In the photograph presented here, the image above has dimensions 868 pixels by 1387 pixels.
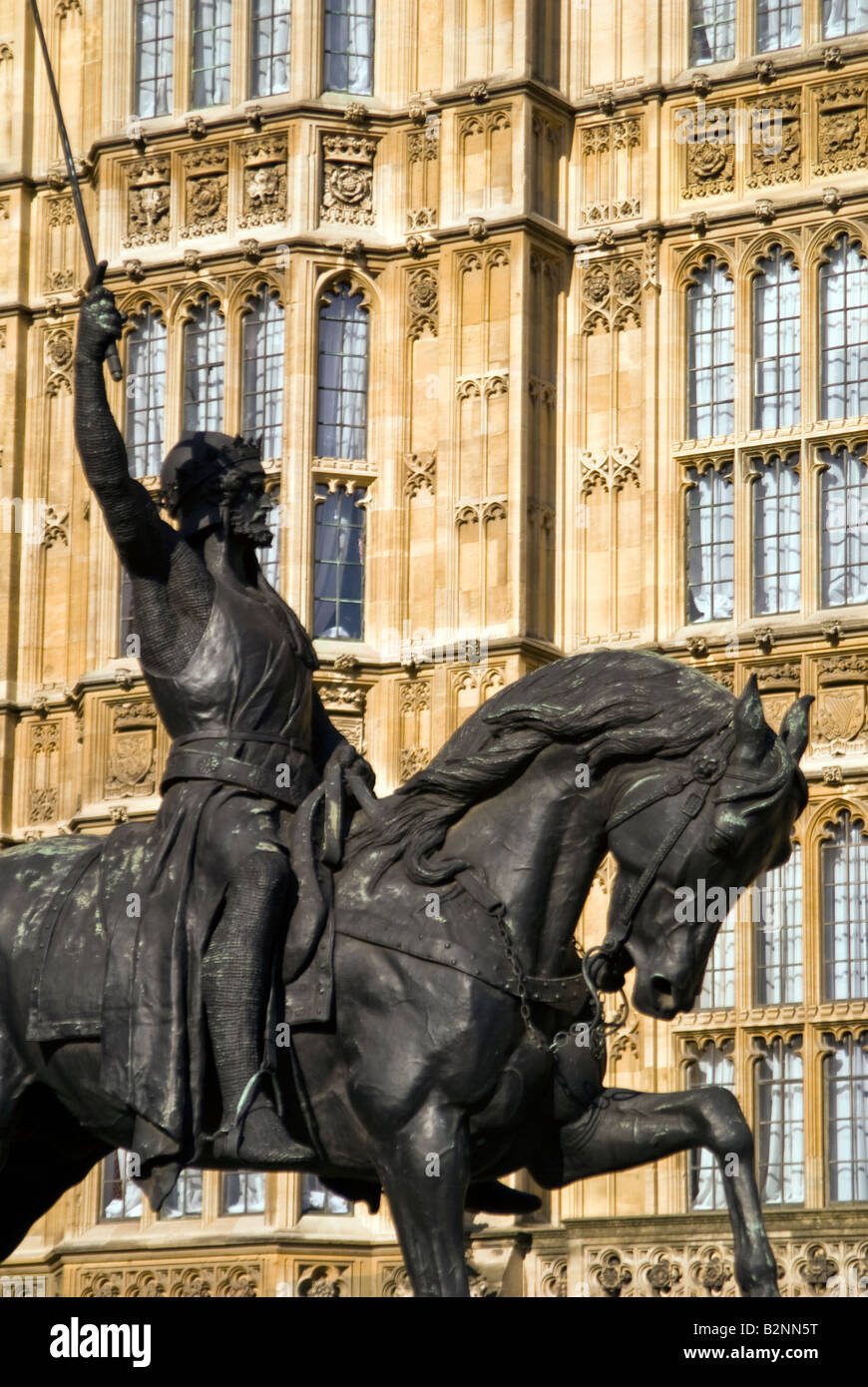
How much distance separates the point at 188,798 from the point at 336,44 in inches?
718

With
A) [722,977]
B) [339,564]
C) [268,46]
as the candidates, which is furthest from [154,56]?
[722,977]

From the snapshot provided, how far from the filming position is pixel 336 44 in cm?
2725

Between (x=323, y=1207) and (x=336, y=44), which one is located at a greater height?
(x=336, y=44)

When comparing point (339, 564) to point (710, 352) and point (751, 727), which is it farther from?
point (751, 727)

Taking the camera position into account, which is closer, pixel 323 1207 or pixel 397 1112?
pixel 397 1112

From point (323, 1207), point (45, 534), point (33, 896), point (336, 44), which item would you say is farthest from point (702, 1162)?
point (33, 896)

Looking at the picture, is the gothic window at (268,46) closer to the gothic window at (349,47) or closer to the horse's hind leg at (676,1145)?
the gothic window at (349,47)

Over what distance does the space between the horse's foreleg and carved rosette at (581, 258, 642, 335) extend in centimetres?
1769

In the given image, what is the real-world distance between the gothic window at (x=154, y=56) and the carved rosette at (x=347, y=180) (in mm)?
1794

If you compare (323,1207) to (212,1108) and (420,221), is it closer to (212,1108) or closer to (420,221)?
(420,221)

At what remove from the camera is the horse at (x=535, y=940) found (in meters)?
9.30
